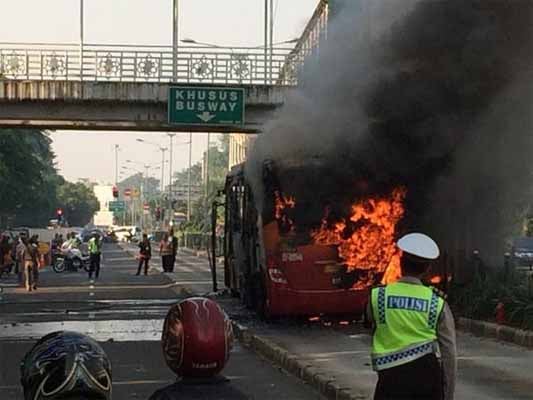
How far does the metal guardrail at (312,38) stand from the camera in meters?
21.2

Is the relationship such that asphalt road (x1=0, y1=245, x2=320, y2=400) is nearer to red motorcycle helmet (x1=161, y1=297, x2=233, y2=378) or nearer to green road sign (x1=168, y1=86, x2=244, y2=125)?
red motorcycle helmet (x1=161, y1=297, x2=233, y2=378)

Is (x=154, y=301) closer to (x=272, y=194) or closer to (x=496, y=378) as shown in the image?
(x=272, y=194)

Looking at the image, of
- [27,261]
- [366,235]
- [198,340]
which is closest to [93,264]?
[27,261]

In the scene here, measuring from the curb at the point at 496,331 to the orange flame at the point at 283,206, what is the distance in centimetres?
302

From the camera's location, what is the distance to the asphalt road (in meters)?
11.0

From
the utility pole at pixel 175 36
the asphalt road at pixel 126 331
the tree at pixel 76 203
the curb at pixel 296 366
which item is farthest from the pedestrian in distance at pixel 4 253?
the tree at pixel 76 203

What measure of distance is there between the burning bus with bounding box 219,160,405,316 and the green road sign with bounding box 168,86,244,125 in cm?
1101

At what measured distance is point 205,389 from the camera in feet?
11.1

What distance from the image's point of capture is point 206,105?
28.9 meters

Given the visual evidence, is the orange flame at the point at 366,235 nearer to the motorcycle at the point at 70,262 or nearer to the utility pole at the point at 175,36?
the utility pole at the point at 175,36

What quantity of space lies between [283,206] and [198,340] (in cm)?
1391

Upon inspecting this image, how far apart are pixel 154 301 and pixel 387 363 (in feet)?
66.0

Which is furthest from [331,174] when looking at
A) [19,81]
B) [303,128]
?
[19,81]

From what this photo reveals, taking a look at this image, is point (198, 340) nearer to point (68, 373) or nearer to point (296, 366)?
point (68, 373)
